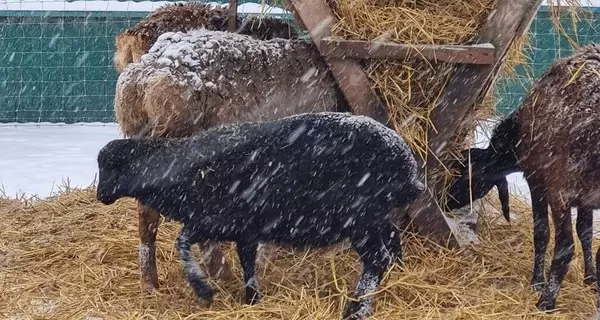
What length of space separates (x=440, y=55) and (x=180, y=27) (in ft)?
7.47

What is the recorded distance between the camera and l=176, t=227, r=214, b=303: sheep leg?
420cm

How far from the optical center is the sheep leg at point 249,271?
4.36 m

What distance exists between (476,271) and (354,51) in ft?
5.31

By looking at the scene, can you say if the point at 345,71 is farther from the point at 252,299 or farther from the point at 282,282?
the point at 252,299

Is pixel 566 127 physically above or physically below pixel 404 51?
below

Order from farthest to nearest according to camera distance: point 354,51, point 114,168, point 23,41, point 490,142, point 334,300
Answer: point 23,41 → point 490,142 → point 354,51 → point 334,300 → point 114,168

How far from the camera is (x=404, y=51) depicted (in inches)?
187

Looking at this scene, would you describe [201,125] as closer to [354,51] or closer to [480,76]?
[354,51]

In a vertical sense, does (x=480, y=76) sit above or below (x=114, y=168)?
above

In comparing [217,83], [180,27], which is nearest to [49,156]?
[180,27]

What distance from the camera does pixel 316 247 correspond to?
4.26 metres

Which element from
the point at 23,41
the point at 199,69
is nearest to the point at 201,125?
the point at 199,69

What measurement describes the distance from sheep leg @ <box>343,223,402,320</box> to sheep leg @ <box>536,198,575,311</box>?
3.22 feet

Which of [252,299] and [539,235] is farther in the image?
[539,235]
